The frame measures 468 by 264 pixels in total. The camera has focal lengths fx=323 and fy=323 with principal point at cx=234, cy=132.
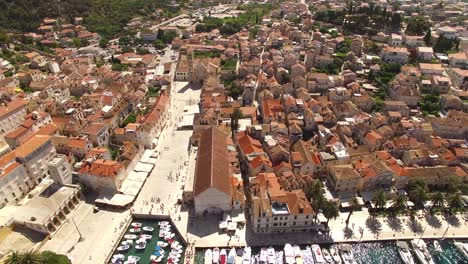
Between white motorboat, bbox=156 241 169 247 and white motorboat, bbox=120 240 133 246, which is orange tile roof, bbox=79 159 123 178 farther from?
white motorboat, bbox=156 241 169 247

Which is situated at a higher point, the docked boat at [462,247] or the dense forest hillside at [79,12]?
the dense forest hillside at [79,12]

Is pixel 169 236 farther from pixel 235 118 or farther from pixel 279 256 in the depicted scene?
pixel 235 118

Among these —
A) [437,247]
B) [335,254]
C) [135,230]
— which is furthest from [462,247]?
[135,230]

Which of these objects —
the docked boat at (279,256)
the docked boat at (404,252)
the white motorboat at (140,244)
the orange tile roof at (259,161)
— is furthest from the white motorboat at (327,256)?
the white motorboat at (140,244)

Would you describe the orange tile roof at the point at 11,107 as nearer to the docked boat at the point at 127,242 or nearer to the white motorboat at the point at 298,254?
the docked boat at the point at 127,242

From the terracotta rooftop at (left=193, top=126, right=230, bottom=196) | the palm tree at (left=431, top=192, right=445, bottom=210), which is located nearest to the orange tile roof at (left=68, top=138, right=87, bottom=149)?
the terracotta rooftop at (left=193, top=126, right=230, bottom=196)

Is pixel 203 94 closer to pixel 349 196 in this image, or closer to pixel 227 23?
pixel 349 196
